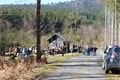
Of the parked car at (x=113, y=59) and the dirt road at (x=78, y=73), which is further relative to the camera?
the parked car at (x=113, y=59)

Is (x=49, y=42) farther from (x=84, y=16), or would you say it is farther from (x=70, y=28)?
(x=84, y=16)

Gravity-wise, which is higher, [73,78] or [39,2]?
[39,2]

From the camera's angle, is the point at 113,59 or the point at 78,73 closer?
the point at 113,59

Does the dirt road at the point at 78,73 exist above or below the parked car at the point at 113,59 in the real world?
below

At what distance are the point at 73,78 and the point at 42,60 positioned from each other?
64.3 feet

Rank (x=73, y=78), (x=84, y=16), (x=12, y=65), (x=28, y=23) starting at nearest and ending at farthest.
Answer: (x=73, y=78), (x=12, y=65), (x=28, y=23), (x=84, y=16)

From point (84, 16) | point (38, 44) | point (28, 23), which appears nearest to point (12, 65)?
point (38, 44)

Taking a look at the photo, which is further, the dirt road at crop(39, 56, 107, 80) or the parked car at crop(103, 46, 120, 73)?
the parked car at crop(103, 46, 120, 73)

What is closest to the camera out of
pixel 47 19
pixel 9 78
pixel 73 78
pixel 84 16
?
pixel 9 78

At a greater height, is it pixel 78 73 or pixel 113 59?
pixel 113 59

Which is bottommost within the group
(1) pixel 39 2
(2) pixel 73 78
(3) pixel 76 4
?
(2) pixel 73 78

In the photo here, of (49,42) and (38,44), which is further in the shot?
(49,42)

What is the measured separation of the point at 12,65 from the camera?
30.6m

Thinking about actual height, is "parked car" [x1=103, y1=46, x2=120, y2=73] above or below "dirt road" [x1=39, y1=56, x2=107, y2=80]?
above
